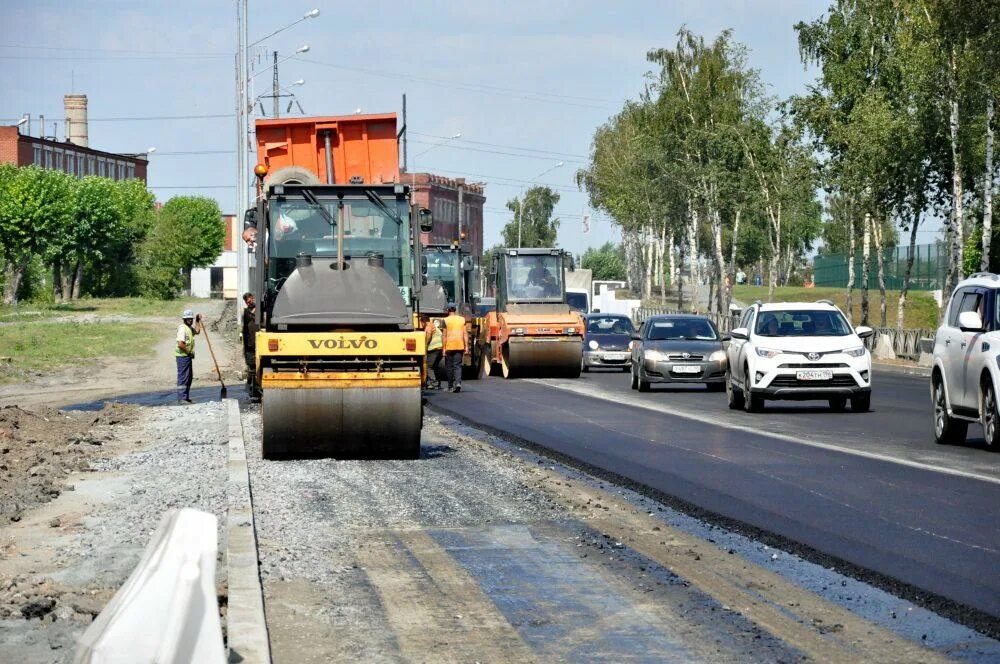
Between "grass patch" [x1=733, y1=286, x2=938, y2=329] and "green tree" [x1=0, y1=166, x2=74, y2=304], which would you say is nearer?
"grass patch" [x1=733, y1=286, x2=938, y2=329]

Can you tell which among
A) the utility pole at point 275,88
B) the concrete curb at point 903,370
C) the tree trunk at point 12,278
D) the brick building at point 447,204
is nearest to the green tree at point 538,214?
the brick building at point 447,204

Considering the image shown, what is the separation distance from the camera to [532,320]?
1455 inches

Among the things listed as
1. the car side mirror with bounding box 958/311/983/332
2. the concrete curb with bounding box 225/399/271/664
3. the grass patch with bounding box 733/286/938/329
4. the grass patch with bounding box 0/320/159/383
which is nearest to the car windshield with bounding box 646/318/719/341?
the grass patch with bounding box 0/320/159/383

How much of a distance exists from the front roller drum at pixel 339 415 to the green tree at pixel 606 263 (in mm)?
138185

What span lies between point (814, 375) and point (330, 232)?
29.7ft

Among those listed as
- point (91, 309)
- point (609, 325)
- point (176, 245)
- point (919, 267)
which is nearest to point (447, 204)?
point (176, 245)

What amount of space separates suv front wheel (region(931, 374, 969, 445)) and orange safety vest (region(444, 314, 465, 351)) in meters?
13.7

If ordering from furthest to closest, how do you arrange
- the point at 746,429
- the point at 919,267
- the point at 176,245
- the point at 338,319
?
the point at 176,245 < the point at 919,267 < the point at 746,429 < the point at 338,319

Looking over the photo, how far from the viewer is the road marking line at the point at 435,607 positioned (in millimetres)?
7031

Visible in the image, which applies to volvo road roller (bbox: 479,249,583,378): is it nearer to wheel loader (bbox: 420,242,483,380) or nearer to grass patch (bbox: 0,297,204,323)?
wheel loader (bbox: 420,242,483,380)

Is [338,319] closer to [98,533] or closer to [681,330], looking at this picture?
[98,533]

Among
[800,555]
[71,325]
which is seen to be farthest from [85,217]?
[800,555]

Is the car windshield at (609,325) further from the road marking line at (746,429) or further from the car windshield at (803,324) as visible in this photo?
the car windshield at (803,324)

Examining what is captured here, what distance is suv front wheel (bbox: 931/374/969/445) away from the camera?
59.5ft
